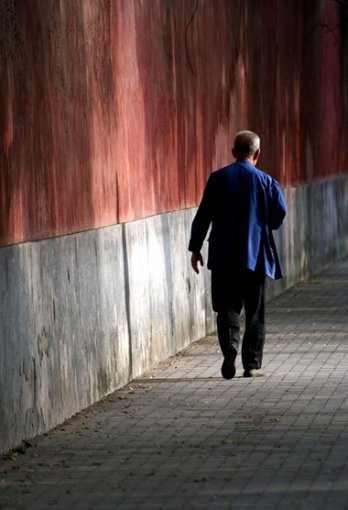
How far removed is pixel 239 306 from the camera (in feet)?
41.4

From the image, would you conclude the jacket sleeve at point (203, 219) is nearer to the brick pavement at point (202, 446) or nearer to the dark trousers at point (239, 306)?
the dark trousers at point (239, 306)

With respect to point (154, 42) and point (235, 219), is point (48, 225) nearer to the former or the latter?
point (235, 219)

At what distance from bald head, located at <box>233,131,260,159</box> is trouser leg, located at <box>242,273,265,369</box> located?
895 mm

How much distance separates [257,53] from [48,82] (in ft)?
30.1

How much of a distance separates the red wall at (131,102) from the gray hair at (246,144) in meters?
0.89

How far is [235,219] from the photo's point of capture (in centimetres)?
1246

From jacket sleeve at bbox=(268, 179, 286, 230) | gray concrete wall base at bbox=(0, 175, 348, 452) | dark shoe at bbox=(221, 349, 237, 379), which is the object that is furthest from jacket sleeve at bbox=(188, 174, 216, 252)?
dark shoe at bbox=(221, 349, 237, 379)

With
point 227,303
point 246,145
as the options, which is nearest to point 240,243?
point 227,303

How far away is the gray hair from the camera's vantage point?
12.6m

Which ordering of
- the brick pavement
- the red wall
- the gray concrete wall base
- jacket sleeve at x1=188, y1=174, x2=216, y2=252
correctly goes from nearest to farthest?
the brick pavement → the gray concrete wall base → the red wall → jacket sleeve at x1=188, y1=174, x2=216, y2=252

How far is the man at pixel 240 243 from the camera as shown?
12430mm

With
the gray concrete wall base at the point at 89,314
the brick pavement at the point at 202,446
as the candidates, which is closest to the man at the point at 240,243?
the brick pavement at the point at 202,446

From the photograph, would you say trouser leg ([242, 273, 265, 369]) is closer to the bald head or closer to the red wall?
the bald head

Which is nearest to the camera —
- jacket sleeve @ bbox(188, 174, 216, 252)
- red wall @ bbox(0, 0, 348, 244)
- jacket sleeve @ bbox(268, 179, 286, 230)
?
red wall @ bbox(0, 0, 348, 244)
